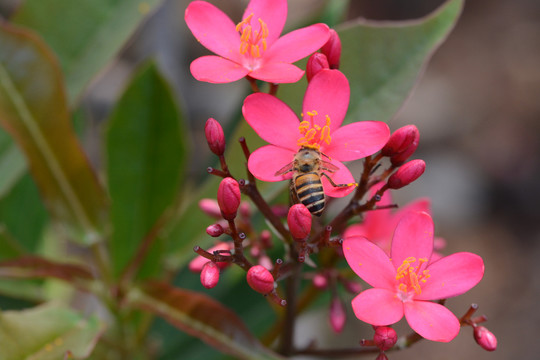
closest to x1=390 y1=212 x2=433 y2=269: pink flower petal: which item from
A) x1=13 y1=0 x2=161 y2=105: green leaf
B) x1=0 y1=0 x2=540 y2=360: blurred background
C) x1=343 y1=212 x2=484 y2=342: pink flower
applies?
x1=343 y1=212 x2=484 y2=342: pink flower

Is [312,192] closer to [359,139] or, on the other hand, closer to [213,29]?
[359,139]

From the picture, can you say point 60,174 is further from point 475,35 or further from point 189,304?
point 475,35

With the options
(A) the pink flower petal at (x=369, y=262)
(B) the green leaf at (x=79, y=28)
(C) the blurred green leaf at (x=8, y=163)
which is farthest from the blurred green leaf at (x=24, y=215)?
(A) the pink flower petal at (x=369, y=262)

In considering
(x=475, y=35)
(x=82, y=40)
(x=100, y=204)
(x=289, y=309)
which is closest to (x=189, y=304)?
(x=289, y=309)

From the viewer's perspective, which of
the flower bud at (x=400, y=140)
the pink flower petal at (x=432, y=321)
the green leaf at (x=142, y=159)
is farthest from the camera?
the green leaf at (x=142, y=159)

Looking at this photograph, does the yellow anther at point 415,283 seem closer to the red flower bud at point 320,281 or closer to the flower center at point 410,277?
the flower center at point 410,277

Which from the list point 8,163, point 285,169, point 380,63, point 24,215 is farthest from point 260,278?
point 24,215

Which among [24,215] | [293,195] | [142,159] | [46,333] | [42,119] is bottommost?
[24,215]
